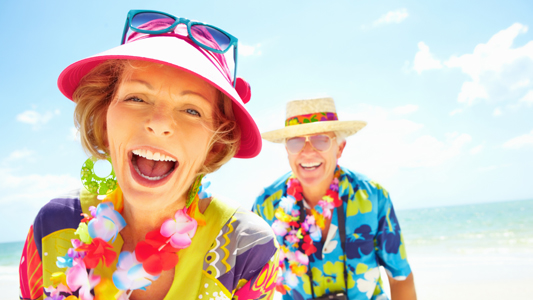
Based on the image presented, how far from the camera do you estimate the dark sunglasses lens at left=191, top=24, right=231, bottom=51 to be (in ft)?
4.71

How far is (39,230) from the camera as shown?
1485 millimetres

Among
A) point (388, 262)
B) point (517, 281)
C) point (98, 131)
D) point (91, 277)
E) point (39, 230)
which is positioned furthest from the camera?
point (517, 281)

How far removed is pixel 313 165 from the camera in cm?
348

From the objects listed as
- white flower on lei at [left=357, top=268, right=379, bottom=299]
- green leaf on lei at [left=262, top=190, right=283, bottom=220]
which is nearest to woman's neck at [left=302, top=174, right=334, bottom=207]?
green leaf on lei at [left=262, top=190, right=283, bottom=220]

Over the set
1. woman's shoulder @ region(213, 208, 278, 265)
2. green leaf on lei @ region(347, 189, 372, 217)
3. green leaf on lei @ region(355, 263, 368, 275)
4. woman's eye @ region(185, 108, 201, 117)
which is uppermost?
woman's eye @ region(185, 108, 201, 117)

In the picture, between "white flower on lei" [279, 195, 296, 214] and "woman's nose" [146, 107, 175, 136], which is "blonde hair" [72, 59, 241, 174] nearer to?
"woman's nose" [146, 107, 175, 136]

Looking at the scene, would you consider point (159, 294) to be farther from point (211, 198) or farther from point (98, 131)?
point (98, 131)

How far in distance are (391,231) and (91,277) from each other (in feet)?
8.52

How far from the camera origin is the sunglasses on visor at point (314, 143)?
11.5 feet

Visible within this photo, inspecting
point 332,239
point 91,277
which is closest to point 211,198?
point 91,277

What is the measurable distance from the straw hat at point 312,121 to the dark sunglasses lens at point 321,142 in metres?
0.10

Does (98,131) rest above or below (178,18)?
below

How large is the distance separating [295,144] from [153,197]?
2.45 m

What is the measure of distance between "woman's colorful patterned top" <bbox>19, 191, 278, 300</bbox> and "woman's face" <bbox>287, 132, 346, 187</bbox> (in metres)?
1.86
